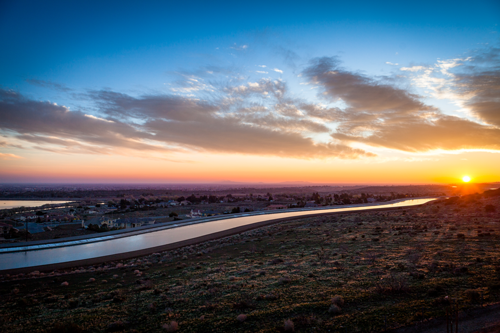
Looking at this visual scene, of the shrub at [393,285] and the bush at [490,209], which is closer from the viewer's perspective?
the shrub at [393,285]

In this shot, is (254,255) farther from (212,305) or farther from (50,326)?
(50,326)

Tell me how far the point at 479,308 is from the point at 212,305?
9.07 meters

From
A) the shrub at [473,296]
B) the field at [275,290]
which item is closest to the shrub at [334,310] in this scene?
the field at [275,290]

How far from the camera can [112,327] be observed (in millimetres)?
8586

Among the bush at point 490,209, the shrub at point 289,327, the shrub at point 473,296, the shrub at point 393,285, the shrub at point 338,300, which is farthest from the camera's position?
the bush at point 490,209

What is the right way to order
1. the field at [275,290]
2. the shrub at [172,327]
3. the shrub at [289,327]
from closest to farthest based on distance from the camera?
the shrub at [289,327], the shrub at [172,327], the field at [275,290]

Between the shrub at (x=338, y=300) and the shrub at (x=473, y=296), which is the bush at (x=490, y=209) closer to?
the shrub at (x=473, y=296)

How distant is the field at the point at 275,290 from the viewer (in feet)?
27.3

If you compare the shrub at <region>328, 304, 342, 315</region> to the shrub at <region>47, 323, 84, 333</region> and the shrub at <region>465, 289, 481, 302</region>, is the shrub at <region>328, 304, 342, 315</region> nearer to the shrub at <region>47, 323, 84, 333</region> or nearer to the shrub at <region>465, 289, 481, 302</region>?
the shrub at <region>465, 289, 481, 302</region>

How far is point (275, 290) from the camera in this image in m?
11.1

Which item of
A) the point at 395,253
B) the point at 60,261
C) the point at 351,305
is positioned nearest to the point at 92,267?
the point at 60,261

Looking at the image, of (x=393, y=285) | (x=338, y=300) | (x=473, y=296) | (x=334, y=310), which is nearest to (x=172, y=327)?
(x=334, y=310)

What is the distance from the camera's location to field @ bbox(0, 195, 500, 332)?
8.34 metres

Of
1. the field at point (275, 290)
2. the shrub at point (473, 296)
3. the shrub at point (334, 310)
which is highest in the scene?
the shrub at point (473, 296)
